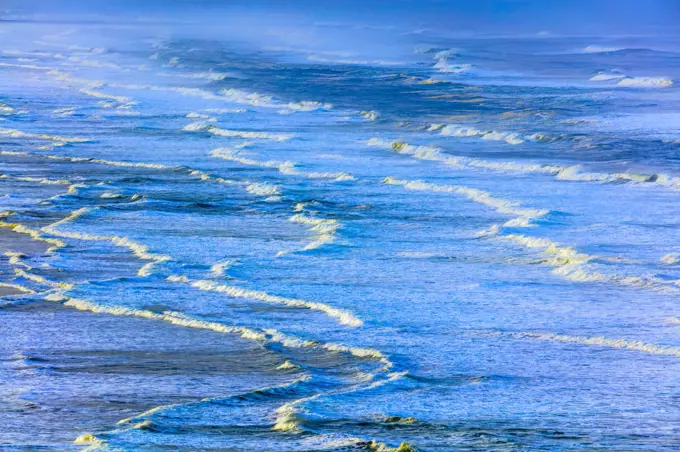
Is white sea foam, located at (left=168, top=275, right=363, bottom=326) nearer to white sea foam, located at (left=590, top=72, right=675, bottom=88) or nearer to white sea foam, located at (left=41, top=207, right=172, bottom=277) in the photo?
white sea foam, located at (left=41, top=207, right=172, bottom=277)

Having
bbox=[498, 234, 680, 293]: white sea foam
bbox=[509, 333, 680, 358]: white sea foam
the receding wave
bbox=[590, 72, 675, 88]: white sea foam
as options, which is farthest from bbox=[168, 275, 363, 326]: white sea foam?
bbox=[590, 72, 675, 88]: white sea foam

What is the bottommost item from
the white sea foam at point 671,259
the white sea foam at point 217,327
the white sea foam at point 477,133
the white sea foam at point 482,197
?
the white sea foam at point 217,327

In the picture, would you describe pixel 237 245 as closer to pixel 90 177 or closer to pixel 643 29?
pixel 90 177

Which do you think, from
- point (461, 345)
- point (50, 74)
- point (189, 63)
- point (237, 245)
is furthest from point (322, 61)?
point (461, 345)

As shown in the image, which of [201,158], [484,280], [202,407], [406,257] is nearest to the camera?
[202,407]

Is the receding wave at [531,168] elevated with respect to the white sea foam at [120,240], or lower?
elevated

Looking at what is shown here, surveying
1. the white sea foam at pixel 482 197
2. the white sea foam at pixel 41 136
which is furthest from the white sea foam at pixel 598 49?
the white sea foam at pixel 482 197

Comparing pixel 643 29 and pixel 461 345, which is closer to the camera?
pixel 461 345

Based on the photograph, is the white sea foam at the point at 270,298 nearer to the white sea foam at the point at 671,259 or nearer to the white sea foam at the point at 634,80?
the white sea foam at the point at 671,259
